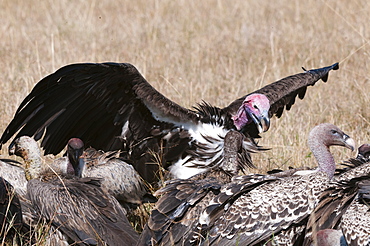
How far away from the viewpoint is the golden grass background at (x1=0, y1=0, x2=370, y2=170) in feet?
27.2

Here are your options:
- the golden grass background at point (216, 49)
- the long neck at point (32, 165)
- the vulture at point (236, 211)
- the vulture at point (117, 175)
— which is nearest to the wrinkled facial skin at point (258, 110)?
the golden grass background at point (216, 49)

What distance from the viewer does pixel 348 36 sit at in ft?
36.9

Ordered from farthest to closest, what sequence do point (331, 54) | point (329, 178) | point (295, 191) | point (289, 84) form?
point (331, 54) < point (289, 84) < point (329, 178) < point (295, 191)

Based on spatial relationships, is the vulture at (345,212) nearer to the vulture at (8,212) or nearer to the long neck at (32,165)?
the vulture at (8,212)

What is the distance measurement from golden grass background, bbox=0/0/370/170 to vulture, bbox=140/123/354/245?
1.95 m

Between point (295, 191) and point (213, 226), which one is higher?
point (295, 191)

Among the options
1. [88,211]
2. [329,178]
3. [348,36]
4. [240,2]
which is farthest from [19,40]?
[329,178]

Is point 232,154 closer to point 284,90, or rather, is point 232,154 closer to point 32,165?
point 284,90

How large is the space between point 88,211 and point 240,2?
28.1ft

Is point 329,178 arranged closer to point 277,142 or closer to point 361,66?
point 277,142

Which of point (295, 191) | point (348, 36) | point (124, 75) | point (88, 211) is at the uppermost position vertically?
point (348, 36)

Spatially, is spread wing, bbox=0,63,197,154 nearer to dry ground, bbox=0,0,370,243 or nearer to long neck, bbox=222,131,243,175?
long neck, bbox=222,131,243,175

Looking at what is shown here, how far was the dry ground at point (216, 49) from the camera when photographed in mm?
8297

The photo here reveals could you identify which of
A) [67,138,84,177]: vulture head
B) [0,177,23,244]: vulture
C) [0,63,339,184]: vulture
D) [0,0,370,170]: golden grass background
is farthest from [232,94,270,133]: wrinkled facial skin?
[0,177,23,244]: vulture
